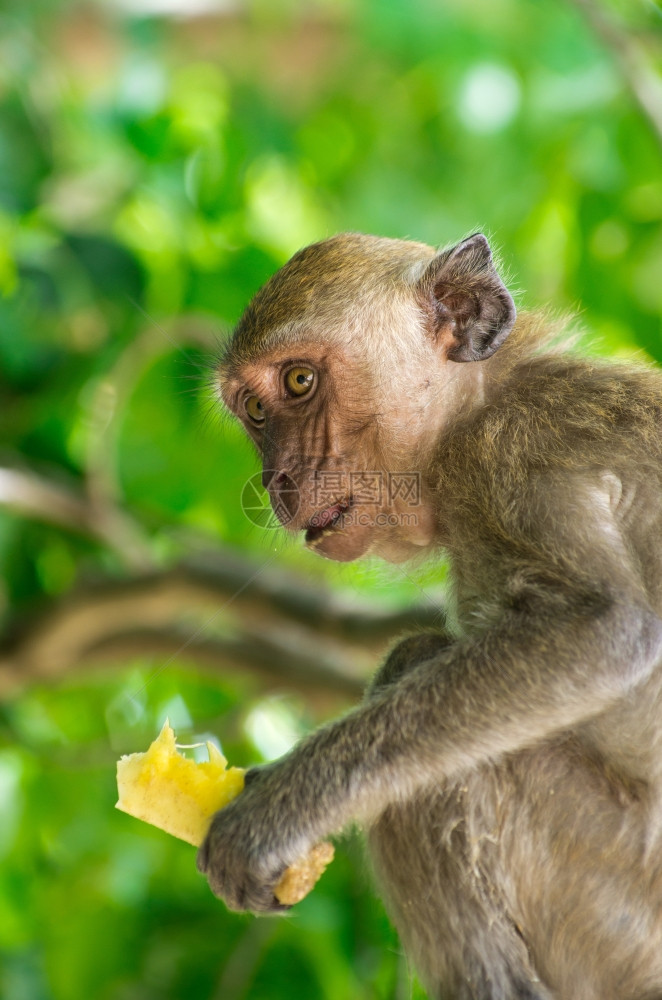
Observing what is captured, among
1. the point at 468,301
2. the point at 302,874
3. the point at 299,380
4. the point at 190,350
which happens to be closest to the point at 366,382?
the point at 299,380

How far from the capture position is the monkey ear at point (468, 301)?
2.99m

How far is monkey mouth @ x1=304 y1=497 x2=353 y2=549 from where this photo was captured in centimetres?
301

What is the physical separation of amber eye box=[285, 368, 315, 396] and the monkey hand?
3.44ft

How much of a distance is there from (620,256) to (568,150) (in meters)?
0.67

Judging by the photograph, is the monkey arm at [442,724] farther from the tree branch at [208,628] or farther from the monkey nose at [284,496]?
the tree branch at [208,628]

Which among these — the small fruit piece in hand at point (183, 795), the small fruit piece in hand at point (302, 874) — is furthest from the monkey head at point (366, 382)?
the small fruit piece in hand at point (302, 874)

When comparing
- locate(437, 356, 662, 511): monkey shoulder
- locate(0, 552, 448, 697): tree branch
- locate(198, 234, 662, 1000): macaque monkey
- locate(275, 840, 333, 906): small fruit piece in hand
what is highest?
locate(437, 356, 662, 511): monkey shoulder

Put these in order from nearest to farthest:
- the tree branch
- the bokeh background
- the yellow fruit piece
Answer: the yellow fruit piece, the bokeh background, the tree branch

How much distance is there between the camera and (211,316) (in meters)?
5.20

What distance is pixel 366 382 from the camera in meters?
3.10

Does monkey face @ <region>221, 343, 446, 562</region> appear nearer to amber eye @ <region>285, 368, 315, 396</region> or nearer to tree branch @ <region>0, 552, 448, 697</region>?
amber eye @ <region>285, 368, 315, 396</region>

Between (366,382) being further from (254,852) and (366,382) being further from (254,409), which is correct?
(254,852)

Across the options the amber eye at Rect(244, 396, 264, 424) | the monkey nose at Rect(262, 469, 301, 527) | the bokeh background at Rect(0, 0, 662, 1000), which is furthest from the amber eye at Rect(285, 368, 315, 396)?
the bokeh background at Rect(0, 0, 662, 1000)

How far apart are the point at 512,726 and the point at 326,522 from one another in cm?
78
